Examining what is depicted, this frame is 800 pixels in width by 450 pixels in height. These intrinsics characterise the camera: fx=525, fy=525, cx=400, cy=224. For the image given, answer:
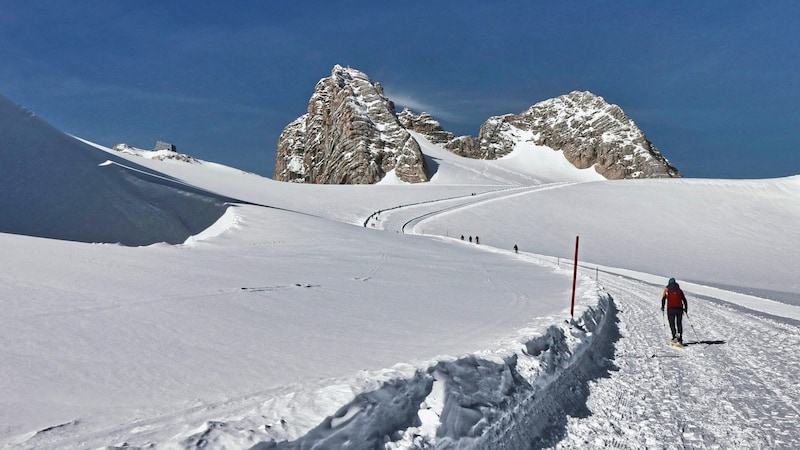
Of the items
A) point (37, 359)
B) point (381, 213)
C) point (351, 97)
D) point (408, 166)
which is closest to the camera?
point (37, 359)

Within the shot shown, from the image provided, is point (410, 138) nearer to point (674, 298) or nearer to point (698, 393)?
point (674, 298)

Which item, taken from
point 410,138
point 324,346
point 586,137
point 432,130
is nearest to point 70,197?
point 324,346

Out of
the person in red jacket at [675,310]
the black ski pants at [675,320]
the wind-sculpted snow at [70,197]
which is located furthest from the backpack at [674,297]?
the wind-sculpted snow at [70,197]

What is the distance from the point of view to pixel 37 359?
4824mm

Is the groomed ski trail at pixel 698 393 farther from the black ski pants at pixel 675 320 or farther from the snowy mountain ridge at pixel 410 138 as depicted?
the snowy mountain ridge at pixel 410 138

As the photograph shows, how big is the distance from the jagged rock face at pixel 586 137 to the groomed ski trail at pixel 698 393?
15007 centimetres

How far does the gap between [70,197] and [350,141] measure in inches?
4379

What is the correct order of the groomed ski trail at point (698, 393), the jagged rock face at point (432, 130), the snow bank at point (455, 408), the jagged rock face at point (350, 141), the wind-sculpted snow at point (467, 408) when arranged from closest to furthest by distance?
the snow bank at point (455, 408), the wind-sculpted snow at point (467, 408), the groomed ski trail at point (698, 393), the jagged rock face at point (350, 141), the jagged rock face at point (432, 130)

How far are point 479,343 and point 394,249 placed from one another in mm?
15369

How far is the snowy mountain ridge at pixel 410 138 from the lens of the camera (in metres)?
124

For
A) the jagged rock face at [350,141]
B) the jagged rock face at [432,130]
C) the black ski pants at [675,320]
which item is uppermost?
the jagged rock face at [432,130]

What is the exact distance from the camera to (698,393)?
23.2 feet

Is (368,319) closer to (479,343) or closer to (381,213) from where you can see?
(479,343)

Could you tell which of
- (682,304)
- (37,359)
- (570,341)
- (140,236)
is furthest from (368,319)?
(140,236)
